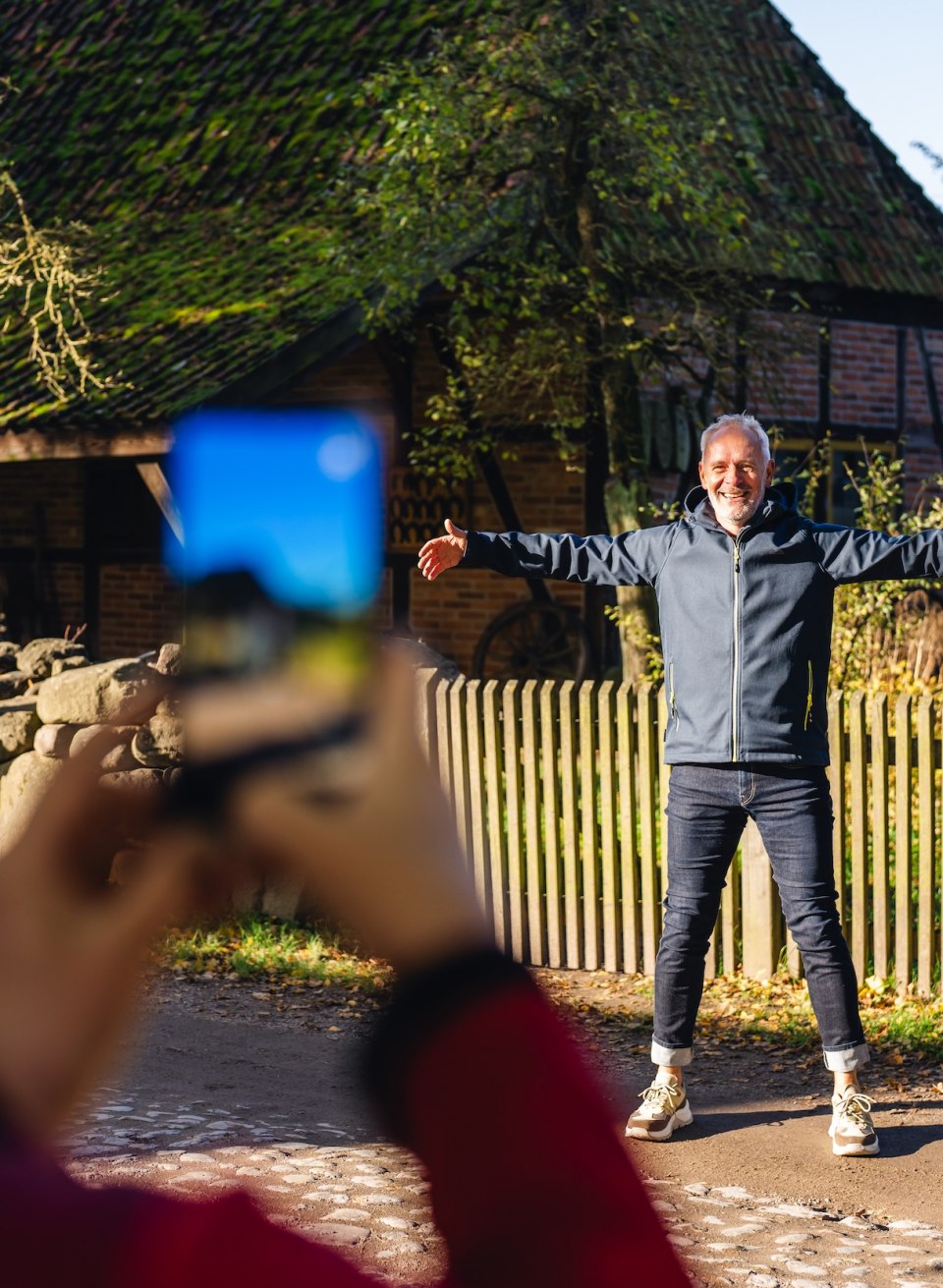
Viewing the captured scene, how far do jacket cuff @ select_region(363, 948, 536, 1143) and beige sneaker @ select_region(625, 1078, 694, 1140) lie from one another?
3969mm

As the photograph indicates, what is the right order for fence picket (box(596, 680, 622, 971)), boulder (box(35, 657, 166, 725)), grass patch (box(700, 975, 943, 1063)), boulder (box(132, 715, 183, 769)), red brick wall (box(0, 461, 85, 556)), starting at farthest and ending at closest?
red brick wall (box(0, 461, 85, 556)) < boulder (box(35, 657, 166, 725)) < fence picket (box(596, 680, 622, 971)) < grass patch (box(700, 975, 943, 1063)) < boulder (box(132, 715, 183, 769))

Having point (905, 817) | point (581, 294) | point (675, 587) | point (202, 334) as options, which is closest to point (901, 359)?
point (581, 294)

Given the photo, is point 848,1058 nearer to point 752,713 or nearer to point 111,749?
point 752,713

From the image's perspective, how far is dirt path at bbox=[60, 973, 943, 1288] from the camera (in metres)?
3.88

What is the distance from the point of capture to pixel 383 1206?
4.06 meters

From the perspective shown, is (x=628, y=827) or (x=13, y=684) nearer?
(x=628, y=827)

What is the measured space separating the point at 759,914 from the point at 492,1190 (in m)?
5.72

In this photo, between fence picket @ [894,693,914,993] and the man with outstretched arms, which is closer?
the man with outstretched arms

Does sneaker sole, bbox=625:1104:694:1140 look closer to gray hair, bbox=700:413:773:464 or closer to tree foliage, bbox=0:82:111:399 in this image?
gray hair, bbox=700:413:773:464

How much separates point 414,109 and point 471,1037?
33.7 ft

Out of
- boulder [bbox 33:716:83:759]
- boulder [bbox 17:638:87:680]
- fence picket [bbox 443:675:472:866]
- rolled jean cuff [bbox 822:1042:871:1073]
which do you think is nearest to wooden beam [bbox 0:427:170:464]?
boulder [bbox 17:638:87:680]

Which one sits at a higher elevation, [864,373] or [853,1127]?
[864,373]

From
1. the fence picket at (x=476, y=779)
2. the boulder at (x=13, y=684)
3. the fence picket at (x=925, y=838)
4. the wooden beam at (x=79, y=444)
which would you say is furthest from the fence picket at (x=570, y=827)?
the wooden beam at (x=79, y=444)

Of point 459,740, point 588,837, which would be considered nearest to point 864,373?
point 459,740
